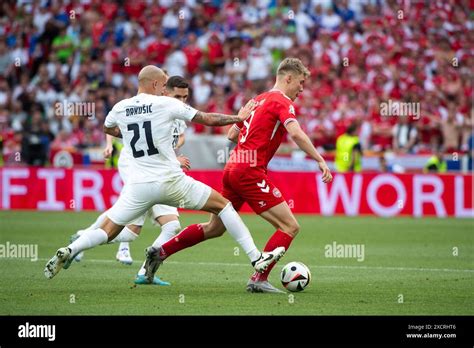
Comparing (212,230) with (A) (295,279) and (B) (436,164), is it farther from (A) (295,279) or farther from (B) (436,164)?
(B) (436,164)

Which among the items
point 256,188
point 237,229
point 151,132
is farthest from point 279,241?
point 151,132

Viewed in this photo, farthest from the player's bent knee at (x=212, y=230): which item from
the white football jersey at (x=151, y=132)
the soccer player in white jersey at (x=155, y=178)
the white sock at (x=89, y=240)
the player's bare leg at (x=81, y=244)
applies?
the white sock at (x=89, y=240)

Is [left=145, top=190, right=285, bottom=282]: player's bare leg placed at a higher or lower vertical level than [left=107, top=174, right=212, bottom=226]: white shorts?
lower

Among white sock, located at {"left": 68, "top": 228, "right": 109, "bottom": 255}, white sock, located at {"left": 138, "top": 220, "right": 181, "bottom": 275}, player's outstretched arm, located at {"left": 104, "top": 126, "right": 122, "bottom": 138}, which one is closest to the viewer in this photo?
white sock, located at {"left": 68, "top": 228, "right": 109, "bottom": 255}

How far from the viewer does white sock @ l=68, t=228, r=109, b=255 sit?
33.7 feet

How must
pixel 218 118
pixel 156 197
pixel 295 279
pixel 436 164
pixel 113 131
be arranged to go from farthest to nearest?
pixel 436 164, pixel 113 131, pixel 295 279, pixel 156 197, pixel 218 118

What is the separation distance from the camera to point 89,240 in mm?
10312

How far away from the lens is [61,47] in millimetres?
29078

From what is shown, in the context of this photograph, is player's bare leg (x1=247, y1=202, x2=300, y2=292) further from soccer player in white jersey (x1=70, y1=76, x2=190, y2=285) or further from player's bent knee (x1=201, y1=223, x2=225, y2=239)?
soccer player in white jersey (x1=70, y1=76, x2=190, y2=285)

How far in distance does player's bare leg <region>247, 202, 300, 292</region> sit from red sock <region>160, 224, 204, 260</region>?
790mm

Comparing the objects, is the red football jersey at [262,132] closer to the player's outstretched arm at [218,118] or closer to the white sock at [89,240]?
the player's outstretched arm at [218,118]

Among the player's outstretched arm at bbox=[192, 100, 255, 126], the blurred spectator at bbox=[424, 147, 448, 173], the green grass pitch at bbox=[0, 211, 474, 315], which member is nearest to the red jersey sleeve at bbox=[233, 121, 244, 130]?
the player's outstretched arm at bbox=[192, 100, 255, 126]

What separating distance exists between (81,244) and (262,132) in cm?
228
